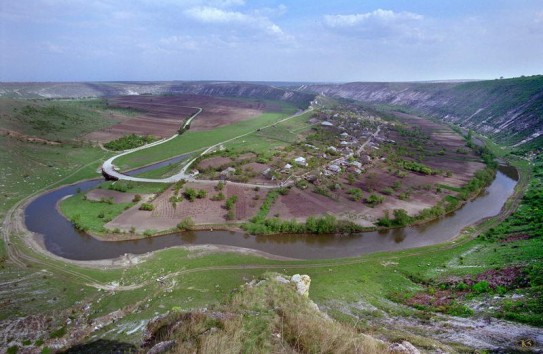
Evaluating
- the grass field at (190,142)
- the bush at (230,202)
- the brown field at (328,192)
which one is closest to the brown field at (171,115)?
the grass field at (190,142)

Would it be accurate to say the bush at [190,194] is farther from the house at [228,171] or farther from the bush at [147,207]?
the house at [228,171]

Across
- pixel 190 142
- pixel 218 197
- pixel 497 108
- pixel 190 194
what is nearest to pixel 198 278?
pixel 218 197

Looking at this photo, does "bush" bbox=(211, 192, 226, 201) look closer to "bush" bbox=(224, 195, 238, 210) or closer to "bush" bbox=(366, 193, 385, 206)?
"bush" bbox=(224, 195, 238, 210)

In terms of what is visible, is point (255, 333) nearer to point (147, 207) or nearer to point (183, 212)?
point (183, 212)

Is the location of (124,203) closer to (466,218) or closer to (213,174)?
(213,174)

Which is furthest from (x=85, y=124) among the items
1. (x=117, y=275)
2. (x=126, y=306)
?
(x=126, y=306)
